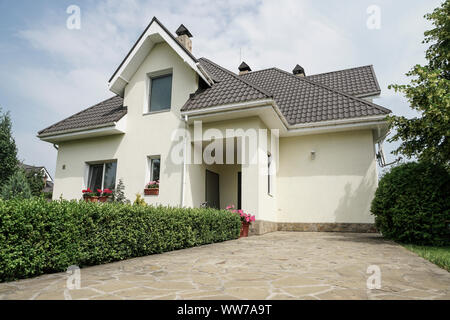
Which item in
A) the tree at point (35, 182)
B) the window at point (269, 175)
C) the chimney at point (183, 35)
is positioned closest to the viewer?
the window at point (269, 175)

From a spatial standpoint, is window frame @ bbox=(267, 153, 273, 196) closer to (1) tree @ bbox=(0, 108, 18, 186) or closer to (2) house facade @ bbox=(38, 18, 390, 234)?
(2) house facade @ bbox=(38, 18, 390, 234)

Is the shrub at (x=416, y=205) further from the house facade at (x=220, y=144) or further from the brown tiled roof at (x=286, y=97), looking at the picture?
the brown tiled roof at (x=286, y=97)

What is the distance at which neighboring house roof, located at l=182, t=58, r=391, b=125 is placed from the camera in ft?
31.2

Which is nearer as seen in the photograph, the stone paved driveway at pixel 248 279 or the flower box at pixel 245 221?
the stone paved driveway at pixel 248 279

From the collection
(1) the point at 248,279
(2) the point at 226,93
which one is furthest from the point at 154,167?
(1) the point at 248,279

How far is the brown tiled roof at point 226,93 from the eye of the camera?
902 cm

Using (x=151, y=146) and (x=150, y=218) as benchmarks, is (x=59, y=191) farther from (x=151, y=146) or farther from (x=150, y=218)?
(x=150, y=218)

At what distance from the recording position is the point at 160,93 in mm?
11312

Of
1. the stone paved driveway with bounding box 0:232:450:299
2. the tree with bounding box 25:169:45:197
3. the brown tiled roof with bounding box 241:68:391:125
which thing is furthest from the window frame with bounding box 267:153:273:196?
the tree with bounding box 25:169:45:197

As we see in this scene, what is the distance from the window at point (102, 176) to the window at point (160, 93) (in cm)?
283

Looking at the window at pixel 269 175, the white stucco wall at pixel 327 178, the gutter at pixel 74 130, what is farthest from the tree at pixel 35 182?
the white stucco wall at pixel 327 178

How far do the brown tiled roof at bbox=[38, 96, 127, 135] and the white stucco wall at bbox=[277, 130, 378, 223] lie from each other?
22.3ft

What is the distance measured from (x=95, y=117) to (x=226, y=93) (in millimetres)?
5764

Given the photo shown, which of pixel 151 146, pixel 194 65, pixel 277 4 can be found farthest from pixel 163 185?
pixel 277 4
